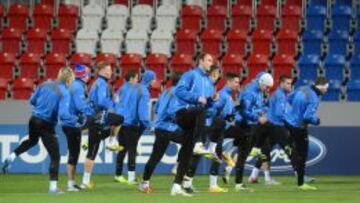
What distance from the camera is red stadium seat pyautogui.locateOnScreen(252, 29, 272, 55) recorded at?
1219 inches

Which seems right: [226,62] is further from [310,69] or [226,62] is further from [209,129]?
[209,129]

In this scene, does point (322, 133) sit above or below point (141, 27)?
below

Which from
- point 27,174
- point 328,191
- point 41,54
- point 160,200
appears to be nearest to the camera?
point 160,200

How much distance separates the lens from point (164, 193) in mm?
18656

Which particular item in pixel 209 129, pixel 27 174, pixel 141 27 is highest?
pixel 141 27

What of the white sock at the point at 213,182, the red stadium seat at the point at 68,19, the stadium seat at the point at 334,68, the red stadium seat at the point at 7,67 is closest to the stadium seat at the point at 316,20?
the stadium seat at the point at 334,68

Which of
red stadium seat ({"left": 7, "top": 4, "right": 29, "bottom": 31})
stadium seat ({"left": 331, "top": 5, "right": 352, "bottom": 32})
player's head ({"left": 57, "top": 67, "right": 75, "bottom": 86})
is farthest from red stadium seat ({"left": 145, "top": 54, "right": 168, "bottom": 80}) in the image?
player's head ({"left": 57, "top": 67, "right": 75, "bottom": 86})

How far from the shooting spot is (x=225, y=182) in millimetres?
22891

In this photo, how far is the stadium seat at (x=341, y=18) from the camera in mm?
31359

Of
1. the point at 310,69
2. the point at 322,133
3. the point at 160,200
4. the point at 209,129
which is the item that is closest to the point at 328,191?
the point at 209,129

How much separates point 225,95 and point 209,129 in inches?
31.5

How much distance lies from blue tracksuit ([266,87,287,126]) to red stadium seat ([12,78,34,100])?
350 inches

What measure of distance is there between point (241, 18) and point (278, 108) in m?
9.21

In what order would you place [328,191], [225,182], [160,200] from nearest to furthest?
[160,200], [328,191], [225,182]
